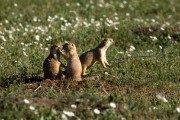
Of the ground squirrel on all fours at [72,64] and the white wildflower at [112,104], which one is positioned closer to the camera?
the white wildflower at [112,104]

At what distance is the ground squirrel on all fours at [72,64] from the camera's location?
35.3 ft

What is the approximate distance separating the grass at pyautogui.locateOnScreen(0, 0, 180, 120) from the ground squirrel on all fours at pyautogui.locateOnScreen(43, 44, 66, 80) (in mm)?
251

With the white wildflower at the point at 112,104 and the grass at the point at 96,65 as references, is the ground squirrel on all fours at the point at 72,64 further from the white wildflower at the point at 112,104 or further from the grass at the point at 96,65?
the white wildflower at the point at 112,104

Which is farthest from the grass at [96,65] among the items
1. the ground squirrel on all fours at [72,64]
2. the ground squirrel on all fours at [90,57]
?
the ground squirrel on all fours at [90,57]

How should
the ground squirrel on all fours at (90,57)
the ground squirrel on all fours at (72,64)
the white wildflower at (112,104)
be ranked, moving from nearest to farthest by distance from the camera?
A: the white wildflower at (112,104), the ground squirrel on all fours at (72,64), the ground squirrel on all fours at (90,57)

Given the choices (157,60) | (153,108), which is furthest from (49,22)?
(153,108)

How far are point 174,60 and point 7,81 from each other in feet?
14.0

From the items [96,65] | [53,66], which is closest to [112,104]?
[53,66]

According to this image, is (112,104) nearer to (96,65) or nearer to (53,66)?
(53,66)

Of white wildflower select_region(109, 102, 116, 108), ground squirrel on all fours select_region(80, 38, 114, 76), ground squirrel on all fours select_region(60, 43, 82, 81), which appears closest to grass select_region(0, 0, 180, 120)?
white wildflower select_region(109, 102, 116, 108)

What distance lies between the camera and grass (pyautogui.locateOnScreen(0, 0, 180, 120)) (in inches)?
344

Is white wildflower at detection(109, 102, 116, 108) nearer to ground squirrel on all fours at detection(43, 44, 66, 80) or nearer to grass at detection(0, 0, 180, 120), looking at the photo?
grass at detection(0, 0, 180, 120)

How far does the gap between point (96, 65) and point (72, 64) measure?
214 cm

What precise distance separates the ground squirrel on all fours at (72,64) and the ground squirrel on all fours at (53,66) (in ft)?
0.47
